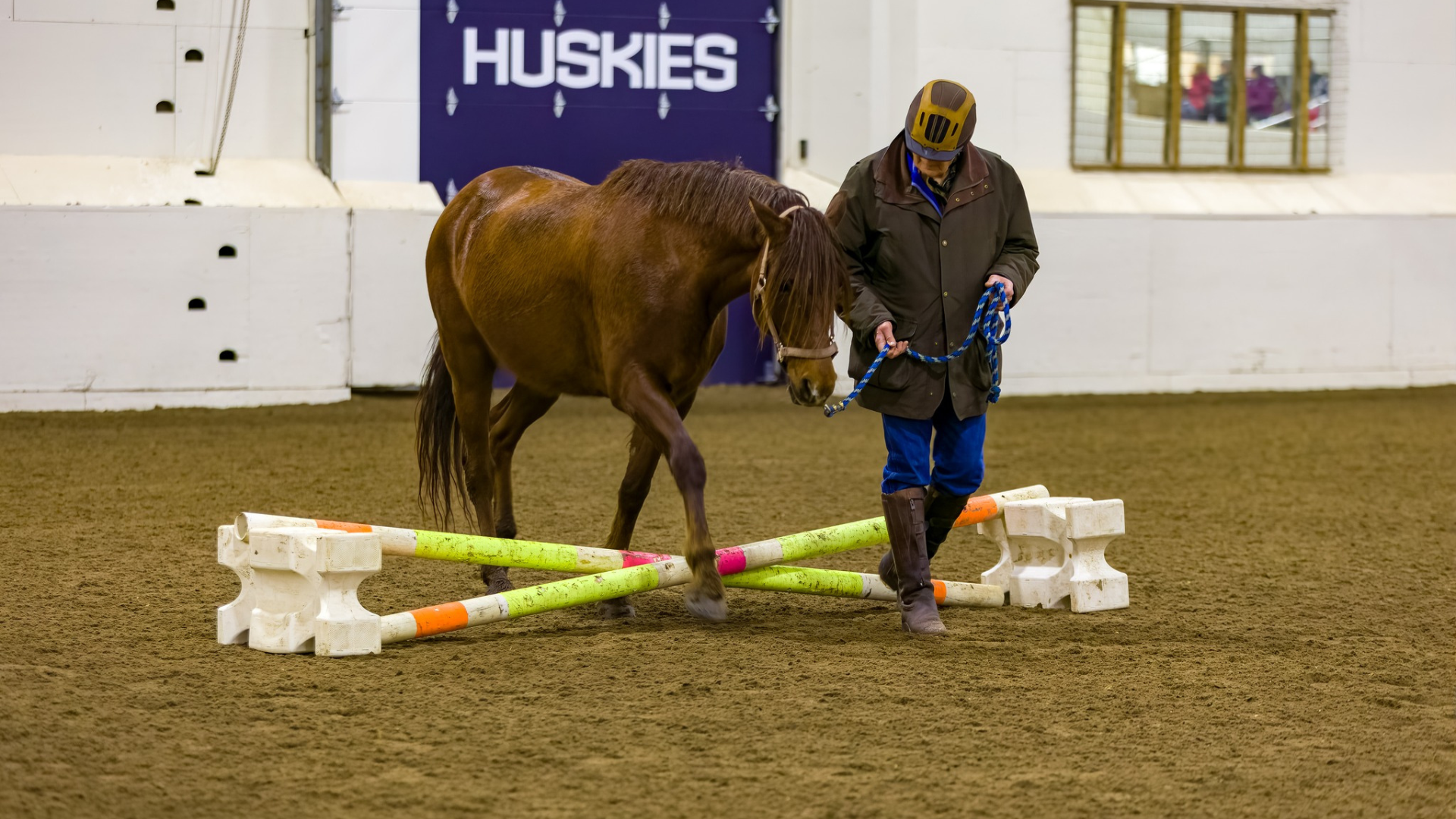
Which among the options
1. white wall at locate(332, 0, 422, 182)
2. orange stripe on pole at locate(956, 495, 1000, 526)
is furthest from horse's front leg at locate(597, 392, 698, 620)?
white wall at locate(332, 0, 422, 182)

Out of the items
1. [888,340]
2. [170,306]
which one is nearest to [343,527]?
[888,340]

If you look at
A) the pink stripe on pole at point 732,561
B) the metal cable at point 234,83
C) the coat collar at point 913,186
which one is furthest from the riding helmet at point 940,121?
the metal cable at point 234,83

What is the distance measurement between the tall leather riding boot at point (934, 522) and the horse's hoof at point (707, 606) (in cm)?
64

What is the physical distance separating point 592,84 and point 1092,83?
14.7 ft

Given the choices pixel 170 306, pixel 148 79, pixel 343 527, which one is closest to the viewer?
pixel 343 527

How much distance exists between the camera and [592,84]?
12.3 metres

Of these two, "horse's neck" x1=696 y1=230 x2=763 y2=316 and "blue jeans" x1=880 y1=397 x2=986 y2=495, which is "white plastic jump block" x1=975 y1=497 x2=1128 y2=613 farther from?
"horse's neck" x1=696 y1=230 x2=763 y2=316

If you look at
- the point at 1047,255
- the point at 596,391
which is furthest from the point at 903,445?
the point at 1047,255

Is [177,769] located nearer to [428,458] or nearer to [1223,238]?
[428,458]

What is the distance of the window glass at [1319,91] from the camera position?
13492 mm

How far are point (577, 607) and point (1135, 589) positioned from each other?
2.04 meters

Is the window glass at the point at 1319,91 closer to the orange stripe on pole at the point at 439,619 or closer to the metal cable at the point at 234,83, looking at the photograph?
the metal cable at the point at 234,83

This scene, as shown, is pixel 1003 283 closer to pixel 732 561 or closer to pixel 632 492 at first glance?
pixel 732 561

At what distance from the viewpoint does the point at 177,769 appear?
3.05 m
